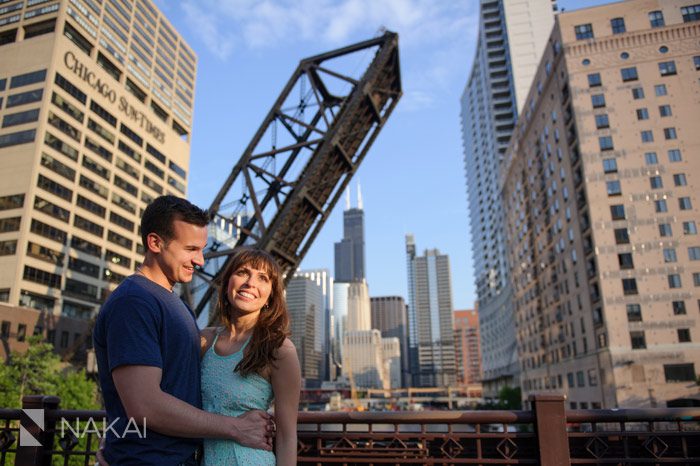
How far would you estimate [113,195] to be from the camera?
166 ft

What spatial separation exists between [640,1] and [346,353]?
169 meters

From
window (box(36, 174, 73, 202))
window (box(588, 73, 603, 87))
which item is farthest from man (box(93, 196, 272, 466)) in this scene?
window (box(36, 174, 73, 202))

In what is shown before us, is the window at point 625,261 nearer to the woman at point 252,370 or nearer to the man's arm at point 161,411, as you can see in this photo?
the woman at point 252,370

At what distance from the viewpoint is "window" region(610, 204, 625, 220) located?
34156mm

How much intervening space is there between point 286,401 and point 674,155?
134 ft

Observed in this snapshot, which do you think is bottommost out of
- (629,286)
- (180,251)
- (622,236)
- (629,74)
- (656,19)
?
(180,251)

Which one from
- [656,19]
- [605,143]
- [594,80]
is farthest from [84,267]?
[656,19]

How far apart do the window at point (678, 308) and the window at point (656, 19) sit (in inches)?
849

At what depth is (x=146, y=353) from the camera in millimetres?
1763

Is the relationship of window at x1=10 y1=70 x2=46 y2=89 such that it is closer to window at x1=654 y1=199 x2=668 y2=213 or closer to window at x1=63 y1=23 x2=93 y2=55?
window at x1=63 y1=23 x2=93 y2=55

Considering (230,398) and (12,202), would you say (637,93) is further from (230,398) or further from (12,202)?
(12,202)

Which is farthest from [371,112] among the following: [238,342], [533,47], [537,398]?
[533,47]

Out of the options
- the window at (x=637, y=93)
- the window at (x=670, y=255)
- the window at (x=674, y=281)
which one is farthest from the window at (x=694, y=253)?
the window at (x=637, y=93)

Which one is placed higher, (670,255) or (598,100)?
(598,100)
